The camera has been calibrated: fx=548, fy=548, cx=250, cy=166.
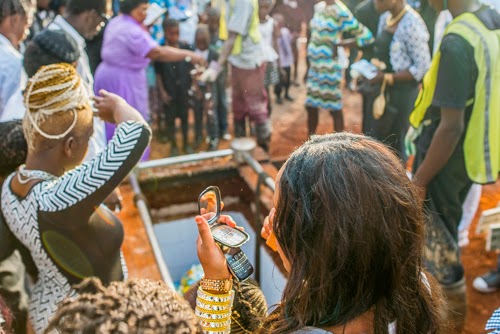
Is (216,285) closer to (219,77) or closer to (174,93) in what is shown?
(219,77)

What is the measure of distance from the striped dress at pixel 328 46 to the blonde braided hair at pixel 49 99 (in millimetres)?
3471

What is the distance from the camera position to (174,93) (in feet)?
21.1

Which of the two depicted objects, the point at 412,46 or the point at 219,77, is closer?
the point at 412,46

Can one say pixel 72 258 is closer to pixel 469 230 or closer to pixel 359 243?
pixel 359 243

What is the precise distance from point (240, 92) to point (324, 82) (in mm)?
892

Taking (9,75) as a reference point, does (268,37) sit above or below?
below

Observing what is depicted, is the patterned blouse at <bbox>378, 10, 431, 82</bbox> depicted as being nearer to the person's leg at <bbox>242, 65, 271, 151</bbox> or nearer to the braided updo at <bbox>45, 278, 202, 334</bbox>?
the person's leg at <bbox>242, 65, 271, 151</bbox>

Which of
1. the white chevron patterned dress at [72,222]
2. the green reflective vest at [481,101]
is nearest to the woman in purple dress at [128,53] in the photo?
the green reflective vest at [481,101]

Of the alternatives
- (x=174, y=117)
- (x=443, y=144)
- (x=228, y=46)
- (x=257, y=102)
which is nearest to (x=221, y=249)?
(x=443, y=144)

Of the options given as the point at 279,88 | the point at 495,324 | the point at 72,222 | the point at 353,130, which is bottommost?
the point at 279,88

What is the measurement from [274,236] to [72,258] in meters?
1.02

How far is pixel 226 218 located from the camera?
1666 millimetres

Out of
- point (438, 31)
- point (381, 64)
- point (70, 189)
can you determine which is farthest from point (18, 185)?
point (438, 31)

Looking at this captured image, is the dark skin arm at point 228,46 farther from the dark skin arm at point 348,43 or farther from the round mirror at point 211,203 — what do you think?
the round mirror at point 211,203
